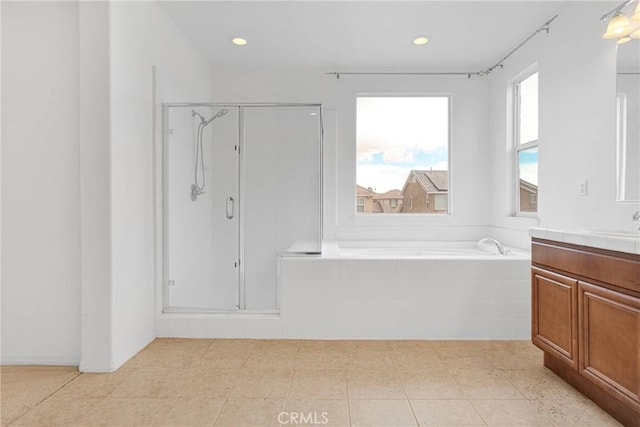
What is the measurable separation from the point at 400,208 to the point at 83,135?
304 cm

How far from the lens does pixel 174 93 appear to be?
3283mm

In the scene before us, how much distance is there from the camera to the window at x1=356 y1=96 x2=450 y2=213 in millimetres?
4348

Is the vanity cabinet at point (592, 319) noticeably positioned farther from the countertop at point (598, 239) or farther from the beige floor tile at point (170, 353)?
the beige floor tile at point (170, 353)

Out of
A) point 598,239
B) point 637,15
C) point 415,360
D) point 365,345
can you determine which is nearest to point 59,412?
point 365,345

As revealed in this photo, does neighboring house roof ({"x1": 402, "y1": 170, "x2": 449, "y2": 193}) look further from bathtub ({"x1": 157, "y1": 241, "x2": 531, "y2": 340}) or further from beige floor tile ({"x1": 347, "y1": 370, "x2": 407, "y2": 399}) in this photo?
beige floor tile ({"x1": 347, "y1": 370, "x2": 407, "y2": 399})

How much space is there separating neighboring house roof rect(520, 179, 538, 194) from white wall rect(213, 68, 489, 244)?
0.53m

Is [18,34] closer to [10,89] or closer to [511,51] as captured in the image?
[10,89]

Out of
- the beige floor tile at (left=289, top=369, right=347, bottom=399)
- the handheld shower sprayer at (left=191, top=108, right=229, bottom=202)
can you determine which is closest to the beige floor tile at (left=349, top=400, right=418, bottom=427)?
the beige floor tile at (left=289, top=369, right=347, bottom=399)

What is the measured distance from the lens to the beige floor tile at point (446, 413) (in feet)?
5.93

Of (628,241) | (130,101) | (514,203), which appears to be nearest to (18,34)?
(130,101)

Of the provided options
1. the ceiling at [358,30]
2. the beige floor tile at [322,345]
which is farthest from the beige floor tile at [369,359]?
the ceiling at [358,30]

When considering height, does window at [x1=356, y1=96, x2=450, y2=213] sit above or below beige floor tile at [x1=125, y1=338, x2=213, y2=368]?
above

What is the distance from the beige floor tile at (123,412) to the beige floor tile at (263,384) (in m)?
0.40

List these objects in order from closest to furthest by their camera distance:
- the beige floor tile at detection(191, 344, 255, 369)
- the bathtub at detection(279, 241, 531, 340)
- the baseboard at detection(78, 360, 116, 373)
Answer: the baseboard at detection(78, 360, 116, 373) → the beige floor tile at detection(191, 344, 255, 369) → the bathtub at detection(279, 241, 531, 340)
